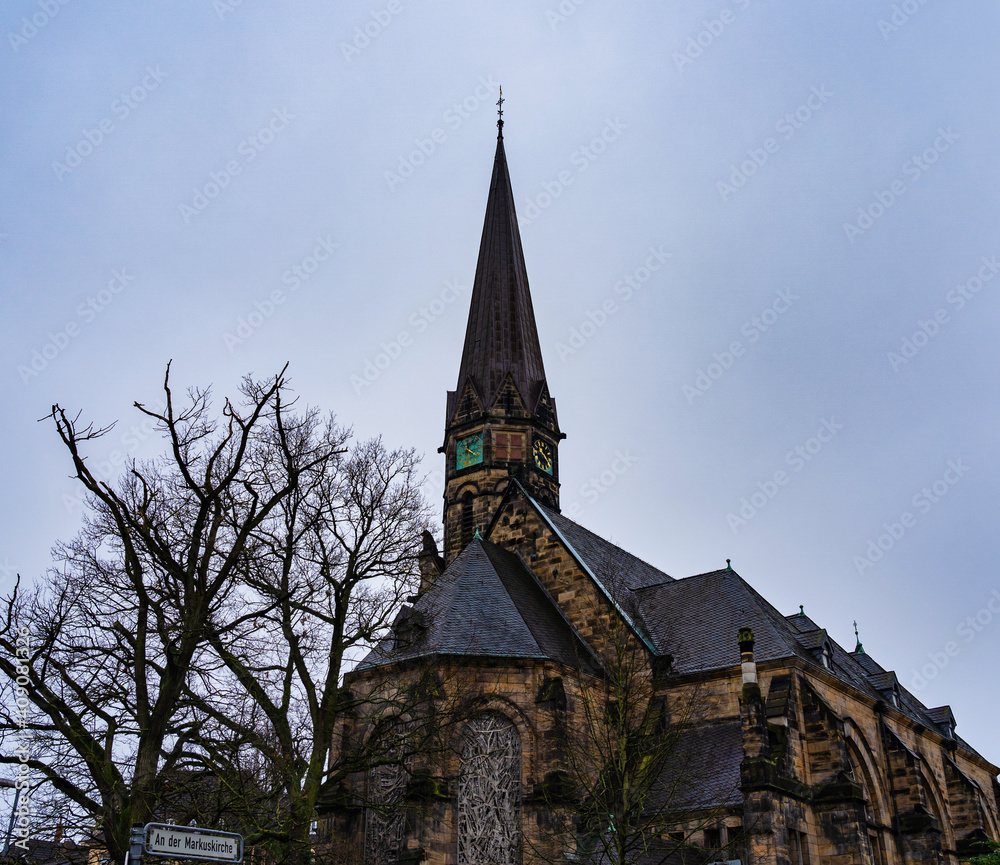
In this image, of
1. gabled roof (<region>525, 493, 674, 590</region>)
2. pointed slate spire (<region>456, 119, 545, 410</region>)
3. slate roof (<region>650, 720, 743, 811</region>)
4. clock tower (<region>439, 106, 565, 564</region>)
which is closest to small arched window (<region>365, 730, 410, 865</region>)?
slate roof (<region>650, 720, 743, 811</region>)

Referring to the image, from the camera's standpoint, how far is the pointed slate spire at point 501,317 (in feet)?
112

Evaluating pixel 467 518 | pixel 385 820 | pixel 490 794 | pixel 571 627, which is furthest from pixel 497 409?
pixel 385 820

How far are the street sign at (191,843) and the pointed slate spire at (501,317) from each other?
25591mm

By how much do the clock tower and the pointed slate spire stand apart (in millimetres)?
36

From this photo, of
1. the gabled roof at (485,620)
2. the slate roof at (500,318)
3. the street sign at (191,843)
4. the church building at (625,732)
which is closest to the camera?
the street sign at (191,843)

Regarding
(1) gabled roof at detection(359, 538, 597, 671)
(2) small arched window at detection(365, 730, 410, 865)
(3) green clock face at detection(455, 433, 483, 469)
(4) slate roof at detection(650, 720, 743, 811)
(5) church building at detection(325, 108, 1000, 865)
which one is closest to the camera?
(5) church building at detection(325, 108, 1000, 865)

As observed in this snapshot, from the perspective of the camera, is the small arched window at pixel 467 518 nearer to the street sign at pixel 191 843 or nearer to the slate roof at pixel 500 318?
the slate roof at pixel 500 318

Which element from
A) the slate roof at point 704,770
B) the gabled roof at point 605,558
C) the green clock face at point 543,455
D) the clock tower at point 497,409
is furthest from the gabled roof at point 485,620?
the green clock face at point 543,455

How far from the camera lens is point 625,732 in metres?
16.5

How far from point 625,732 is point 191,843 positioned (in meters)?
10.2

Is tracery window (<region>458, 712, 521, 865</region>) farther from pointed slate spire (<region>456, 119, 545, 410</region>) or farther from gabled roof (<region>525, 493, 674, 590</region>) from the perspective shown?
pointed slate spire (<region>456, 119, 545, 410</region>)

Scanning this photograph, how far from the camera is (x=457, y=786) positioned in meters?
19.4

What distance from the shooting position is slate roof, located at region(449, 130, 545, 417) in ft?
112

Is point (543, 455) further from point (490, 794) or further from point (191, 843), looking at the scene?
point (191, 843)
